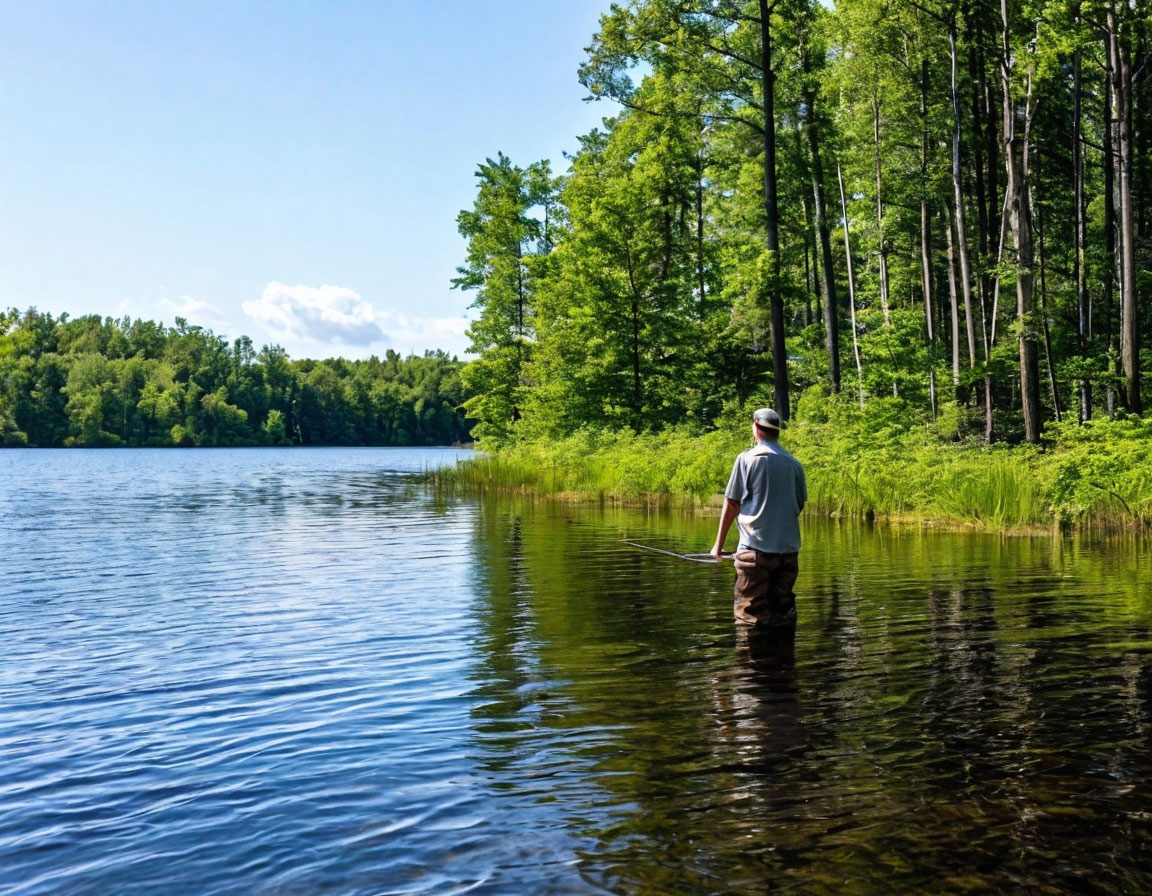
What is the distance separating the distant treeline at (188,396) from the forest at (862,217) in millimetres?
114141

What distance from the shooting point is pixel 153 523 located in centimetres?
Result: 2434

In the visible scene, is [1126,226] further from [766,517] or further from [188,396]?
[188,396]

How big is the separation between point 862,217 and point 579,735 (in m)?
34.1

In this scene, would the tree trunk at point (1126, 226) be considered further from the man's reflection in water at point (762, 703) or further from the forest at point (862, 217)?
the man's reflection in water at point (762, 703)

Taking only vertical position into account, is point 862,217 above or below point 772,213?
above

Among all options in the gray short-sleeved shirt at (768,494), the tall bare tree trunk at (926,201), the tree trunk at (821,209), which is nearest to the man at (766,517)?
the gray short-sleeved shirt at (768,494)

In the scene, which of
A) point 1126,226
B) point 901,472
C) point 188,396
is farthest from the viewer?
point 188,396

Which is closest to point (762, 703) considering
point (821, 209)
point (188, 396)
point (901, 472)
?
point (901, 472)

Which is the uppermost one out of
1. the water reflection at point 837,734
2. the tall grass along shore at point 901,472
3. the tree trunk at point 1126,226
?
the tree trunk at point 1126,226

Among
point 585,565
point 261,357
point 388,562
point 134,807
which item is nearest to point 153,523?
point 388,562

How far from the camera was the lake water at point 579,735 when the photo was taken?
176 inches

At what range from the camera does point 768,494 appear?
8516 mm

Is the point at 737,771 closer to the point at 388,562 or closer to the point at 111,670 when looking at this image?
the point at 111,670

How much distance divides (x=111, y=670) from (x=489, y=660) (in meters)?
3.16
